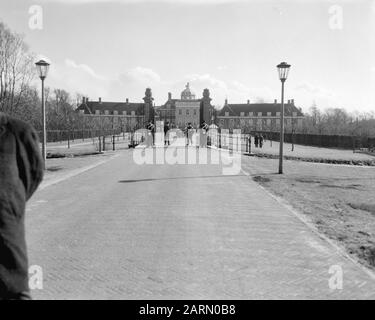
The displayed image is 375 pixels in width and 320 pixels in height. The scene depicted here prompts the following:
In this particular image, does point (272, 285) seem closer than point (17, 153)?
No

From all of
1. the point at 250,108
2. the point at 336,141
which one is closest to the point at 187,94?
the point at 250,108

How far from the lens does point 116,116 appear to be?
424ft

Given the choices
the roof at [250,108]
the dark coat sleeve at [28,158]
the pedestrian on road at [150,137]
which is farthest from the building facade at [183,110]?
the dark coat sleeve at [28,158]

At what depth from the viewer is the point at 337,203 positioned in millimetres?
11250

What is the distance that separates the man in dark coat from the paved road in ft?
6.92

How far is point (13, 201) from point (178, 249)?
4.13m

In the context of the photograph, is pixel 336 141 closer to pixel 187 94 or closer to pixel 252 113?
pixel 187 94

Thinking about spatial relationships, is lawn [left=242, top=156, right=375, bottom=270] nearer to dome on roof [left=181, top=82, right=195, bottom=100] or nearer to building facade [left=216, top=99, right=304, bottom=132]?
dome on roof [left=181, top=82, right=195, bottom=100]

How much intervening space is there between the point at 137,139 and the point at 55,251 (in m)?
33.4

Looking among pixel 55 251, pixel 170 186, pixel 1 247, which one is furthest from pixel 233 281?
pixel 170 186

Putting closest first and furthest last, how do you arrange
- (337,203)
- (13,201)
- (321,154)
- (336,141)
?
(13,201)
(337,203)
(321,154)
(336,141)

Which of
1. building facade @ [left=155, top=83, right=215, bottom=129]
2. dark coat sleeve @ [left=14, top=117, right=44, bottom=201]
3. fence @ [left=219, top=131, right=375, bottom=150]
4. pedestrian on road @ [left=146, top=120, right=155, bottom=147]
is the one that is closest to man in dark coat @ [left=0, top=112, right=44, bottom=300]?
dark coat sleeve @ [left=14, top=117, right=44, bottom=201]

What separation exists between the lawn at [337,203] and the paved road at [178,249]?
1.50 feet
